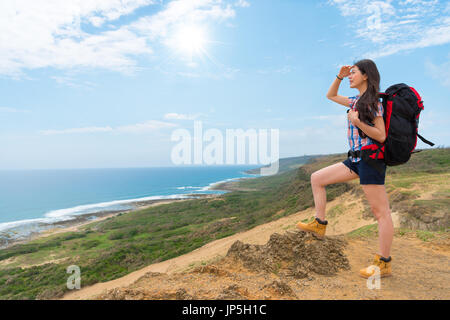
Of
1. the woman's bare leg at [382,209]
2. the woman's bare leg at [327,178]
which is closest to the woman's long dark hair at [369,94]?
the woman's bare leg at [327,178]

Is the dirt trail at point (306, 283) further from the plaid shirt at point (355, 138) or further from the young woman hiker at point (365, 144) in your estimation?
the plaid shirt at point (355, 138)

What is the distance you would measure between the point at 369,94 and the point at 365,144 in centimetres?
54

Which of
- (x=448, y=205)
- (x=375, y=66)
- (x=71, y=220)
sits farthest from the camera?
(x=71, y=220)

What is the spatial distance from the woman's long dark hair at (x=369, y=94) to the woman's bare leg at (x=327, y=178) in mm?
498

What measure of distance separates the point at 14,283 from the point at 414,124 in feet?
77.8

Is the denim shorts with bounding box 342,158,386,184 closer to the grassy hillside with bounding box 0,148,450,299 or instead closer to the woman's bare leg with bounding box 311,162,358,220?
the woman's bare leg with bounding box 311,162,358,220

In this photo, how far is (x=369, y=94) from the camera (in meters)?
2.78

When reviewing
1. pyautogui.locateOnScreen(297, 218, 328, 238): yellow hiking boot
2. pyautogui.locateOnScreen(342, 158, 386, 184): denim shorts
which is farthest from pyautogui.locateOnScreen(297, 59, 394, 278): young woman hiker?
pyautogui.locateOnScreen(297, 218, 328, 238): yellow hiking boot

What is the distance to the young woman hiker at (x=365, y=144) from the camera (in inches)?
106

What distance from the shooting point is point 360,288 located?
288 centimetres

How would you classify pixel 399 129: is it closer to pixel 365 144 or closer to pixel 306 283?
pixel 365 144

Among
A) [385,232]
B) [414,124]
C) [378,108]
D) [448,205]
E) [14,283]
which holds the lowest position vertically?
[14,283]

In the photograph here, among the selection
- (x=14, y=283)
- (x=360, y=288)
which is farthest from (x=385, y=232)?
(x=14, y=283)
